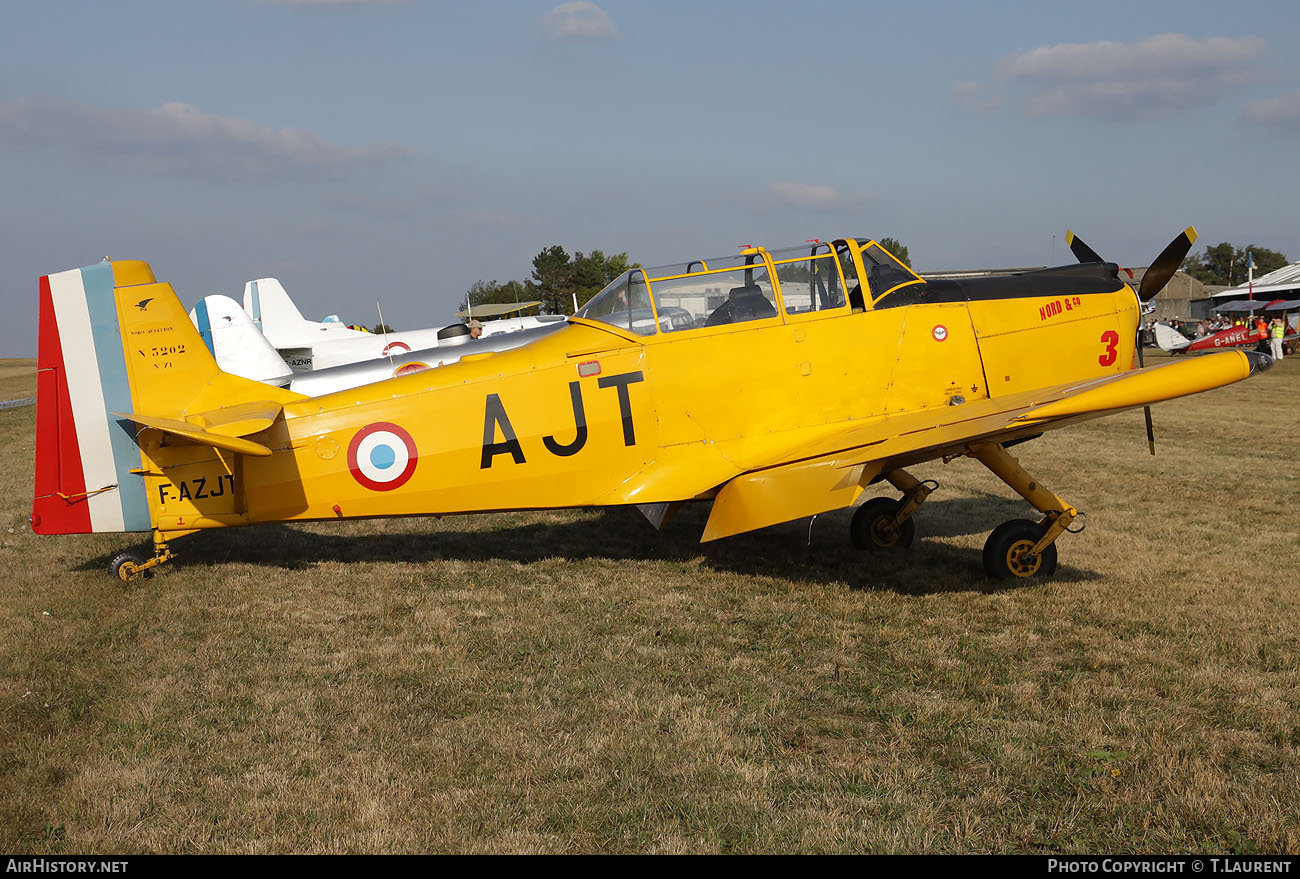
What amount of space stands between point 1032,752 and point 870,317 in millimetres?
3491

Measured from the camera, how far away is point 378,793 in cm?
353

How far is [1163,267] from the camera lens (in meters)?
7.20

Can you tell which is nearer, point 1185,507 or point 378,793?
point 378,793

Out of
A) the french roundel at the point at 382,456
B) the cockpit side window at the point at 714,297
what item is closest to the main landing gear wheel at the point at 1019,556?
the cockpit side window at the point at 714,297

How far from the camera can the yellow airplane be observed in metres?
6.20

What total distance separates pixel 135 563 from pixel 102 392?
1.32m

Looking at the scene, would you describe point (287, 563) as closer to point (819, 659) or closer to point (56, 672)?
point (56, 672)

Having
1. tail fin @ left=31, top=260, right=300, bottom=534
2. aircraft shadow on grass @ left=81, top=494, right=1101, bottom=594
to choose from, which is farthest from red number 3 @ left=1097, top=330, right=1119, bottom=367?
tail fin @ left=31, top=260, right=300, bottom=534

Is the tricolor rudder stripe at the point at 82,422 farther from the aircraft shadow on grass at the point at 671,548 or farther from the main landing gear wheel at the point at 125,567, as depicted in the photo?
the aircraft shadow on grass at the point at 671,548

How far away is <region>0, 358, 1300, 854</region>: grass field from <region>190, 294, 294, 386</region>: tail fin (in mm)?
5844

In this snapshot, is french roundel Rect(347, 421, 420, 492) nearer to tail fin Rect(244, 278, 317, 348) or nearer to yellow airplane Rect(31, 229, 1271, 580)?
yellow airplane Rect(31, 229, 1271, 580)

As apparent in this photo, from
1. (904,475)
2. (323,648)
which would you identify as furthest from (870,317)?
(323,648)

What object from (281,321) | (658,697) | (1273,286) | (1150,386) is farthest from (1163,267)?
(1273,286)

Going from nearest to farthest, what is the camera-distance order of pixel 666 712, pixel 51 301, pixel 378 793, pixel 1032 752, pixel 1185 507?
pixel 378 793 → pixel 1032 752 → pixel 666 712 → pixel 51 301 → pixel 1185 507
